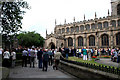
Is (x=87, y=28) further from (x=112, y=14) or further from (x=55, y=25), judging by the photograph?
(x=55, y=25)

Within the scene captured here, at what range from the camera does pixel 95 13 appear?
4516cm

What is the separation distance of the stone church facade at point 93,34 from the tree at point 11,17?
29.3 m

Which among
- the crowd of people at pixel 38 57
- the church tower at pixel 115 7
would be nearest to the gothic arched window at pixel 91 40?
the church tower at pixel 115 7

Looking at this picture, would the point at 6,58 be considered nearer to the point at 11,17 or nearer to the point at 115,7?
the point at 11,17

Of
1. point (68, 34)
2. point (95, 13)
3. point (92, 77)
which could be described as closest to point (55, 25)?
point (68, 34)

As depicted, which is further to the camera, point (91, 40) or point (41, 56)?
point (91, 40)

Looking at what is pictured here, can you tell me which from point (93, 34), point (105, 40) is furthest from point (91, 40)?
point (105, 40)

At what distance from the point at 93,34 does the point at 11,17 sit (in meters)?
34.7

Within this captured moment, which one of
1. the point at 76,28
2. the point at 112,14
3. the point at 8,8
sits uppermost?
the point at 112,14

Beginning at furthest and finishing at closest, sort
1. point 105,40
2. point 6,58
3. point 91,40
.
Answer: point 91,40, point 105,40, point 6,58

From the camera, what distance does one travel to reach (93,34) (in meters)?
44.0

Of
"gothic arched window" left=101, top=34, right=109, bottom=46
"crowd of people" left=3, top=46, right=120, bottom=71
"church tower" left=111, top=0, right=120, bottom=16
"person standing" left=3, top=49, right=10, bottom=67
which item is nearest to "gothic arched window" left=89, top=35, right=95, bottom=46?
"gothic arched window" left=101, top=34, right=109, bottom=46

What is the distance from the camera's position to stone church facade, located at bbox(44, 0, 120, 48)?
39625 mm

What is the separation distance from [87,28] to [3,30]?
38284 mm
